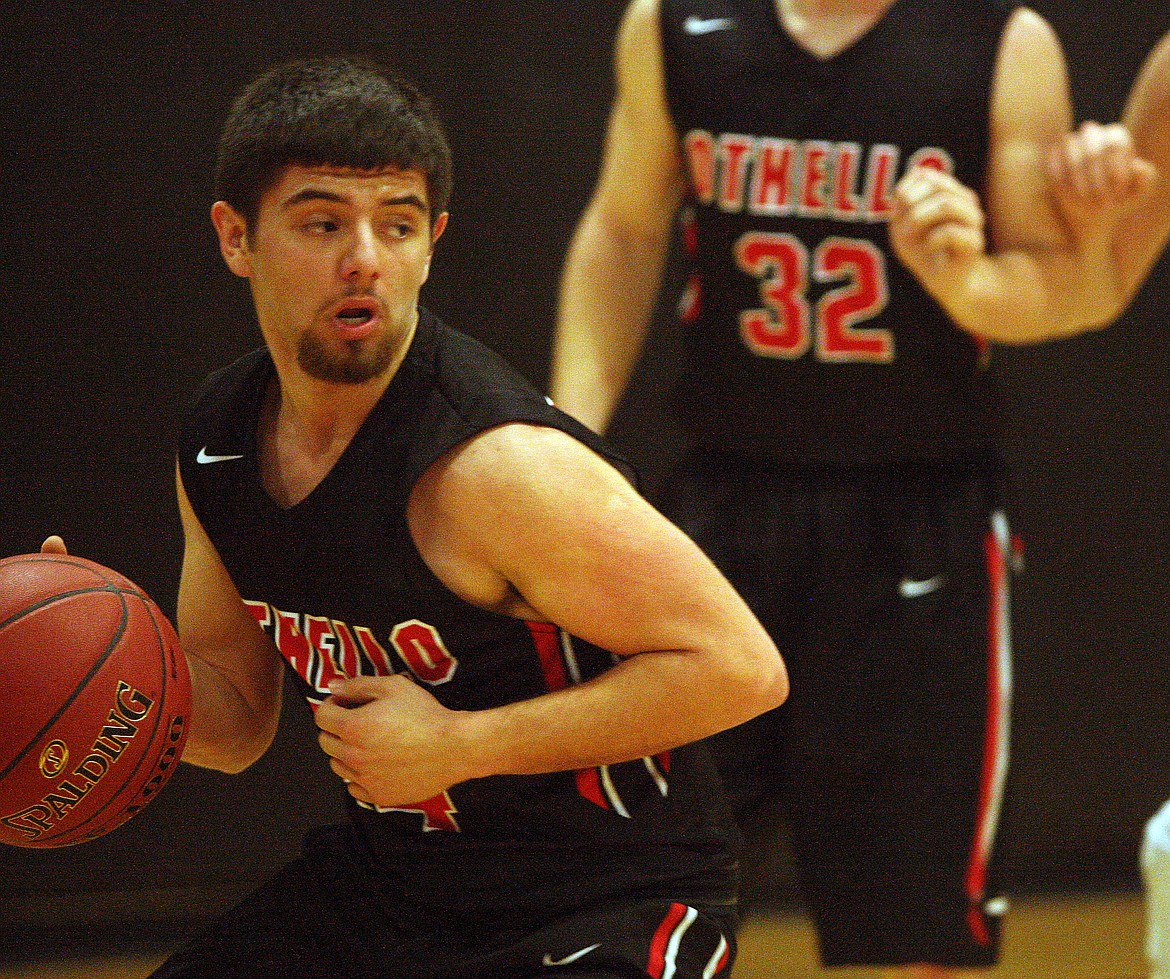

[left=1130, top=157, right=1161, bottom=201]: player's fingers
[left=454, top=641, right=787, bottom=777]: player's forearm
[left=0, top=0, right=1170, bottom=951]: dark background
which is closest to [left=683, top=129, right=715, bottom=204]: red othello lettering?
[left=1130, top=157, right=1161, bottom=201]: player's fingers

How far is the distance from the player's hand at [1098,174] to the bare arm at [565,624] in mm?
1131

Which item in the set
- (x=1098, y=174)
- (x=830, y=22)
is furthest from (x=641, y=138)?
(x=1098, y=174)

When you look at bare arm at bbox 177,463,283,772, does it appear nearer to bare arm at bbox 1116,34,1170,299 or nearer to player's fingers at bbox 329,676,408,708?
player's fingers at bbox 329,676,408,708

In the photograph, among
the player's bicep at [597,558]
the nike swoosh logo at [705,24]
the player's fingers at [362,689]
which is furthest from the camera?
the nike swoosh logo at [705,24]

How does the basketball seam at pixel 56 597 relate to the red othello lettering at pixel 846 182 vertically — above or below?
below

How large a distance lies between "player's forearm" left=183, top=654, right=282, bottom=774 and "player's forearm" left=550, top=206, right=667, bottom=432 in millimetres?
843

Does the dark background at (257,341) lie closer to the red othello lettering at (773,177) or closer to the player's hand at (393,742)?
the red othello lettering at (773,177)

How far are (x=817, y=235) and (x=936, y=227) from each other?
0.30 metres

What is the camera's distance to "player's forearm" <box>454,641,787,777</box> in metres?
1.87

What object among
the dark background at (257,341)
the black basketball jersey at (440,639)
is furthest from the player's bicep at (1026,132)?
the black basketball jersey at (440,639)

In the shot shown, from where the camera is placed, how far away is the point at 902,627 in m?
2.85

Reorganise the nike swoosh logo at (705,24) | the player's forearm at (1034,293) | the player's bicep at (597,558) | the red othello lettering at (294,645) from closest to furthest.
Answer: the player's bicep at (597,558) → the red othello lettering at (294,645) → the player's forearm at (1034,293) → the nike swoosh logo at (705,24)

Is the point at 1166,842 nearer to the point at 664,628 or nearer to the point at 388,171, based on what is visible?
the point at 664,628

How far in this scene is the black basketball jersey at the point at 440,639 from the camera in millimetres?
1924
